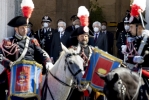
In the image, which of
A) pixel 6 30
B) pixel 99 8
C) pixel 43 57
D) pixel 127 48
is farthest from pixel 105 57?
pixel 99 8

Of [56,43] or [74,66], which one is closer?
[74,66]

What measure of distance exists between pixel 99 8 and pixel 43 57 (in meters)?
8.36

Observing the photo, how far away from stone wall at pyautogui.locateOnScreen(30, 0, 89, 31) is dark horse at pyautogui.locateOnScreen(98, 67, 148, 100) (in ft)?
27.1

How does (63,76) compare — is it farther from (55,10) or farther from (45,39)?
(55,10)

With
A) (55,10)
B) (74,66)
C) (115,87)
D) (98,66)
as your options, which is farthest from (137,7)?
(55,10)

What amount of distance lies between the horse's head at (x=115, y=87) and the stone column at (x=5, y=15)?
5.52 meters

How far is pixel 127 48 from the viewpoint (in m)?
8.58

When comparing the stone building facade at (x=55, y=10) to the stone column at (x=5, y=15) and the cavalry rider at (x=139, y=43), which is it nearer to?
the stone column at (x=5, y=15)

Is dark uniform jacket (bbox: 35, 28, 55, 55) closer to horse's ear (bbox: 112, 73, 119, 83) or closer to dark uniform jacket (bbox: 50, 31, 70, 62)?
dark uniform jacket (bbox: 50, 31, 70, 62)

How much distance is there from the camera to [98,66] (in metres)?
9.00

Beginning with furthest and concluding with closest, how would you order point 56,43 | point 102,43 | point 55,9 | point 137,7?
point 55,9 < point 56,43 < point 102,43 < point 137,7

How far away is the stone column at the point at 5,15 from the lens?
12.1m

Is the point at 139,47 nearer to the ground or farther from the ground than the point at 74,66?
farther from the ground

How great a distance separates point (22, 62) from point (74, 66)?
38.7 inches
